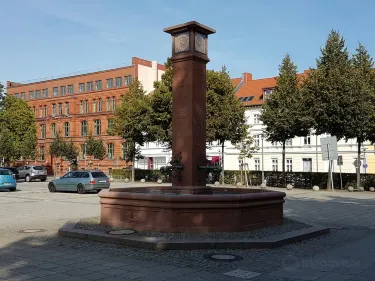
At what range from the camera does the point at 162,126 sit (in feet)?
136

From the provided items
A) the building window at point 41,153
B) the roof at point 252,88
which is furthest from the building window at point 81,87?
the roof at point 252,88

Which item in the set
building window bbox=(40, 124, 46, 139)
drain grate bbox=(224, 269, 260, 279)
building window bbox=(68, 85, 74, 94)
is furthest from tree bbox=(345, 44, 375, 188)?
building window bbox=(40, 124, 46, 139)

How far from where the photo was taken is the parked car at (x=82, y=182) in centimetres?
2858

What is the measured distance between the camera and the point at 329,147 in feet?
98.0

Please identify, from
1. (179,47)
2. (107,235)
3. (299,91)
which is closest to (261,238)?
(107,235)

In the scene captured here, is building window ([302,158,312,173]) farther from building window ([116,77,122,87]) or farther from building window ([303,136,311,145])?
building window ([116,77,122,87])

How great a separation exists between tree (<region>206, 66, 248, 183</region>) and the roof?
19228 millimetres

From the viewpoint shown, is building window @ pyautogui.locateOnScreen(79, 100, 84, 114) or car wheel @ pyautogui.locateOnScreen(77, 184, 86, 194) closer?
car wheel @ pyautogui.locateOnScreen(77, 184, 86, 194)

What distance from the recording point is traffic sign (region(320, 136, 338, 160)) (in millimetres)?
29625

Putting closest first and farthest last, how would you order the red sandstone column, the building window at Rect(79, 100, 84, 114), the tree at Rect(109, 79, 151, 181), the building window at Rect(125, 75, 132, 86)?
1. the red sandstone column
2. the tree at Rect(109, 79, 151, 181)
3. the building window at Rect(125, 75, 132, 86)
4. the building window at Rect(79, 100, 84, 114)

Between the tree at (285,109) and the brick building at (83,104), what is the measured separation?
34.0 m

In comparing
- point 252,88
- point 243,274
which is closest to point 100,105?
point 252,88

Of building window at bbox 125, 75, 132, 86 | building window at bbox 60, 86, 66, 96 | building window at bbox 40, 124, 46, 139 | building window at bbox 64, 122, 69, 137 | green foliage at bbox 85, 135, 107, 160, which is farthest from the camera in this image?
building window at bbox 40, 124, 46, 139

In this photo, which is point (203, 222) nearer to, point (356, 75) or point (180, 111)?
point (180, 111)
